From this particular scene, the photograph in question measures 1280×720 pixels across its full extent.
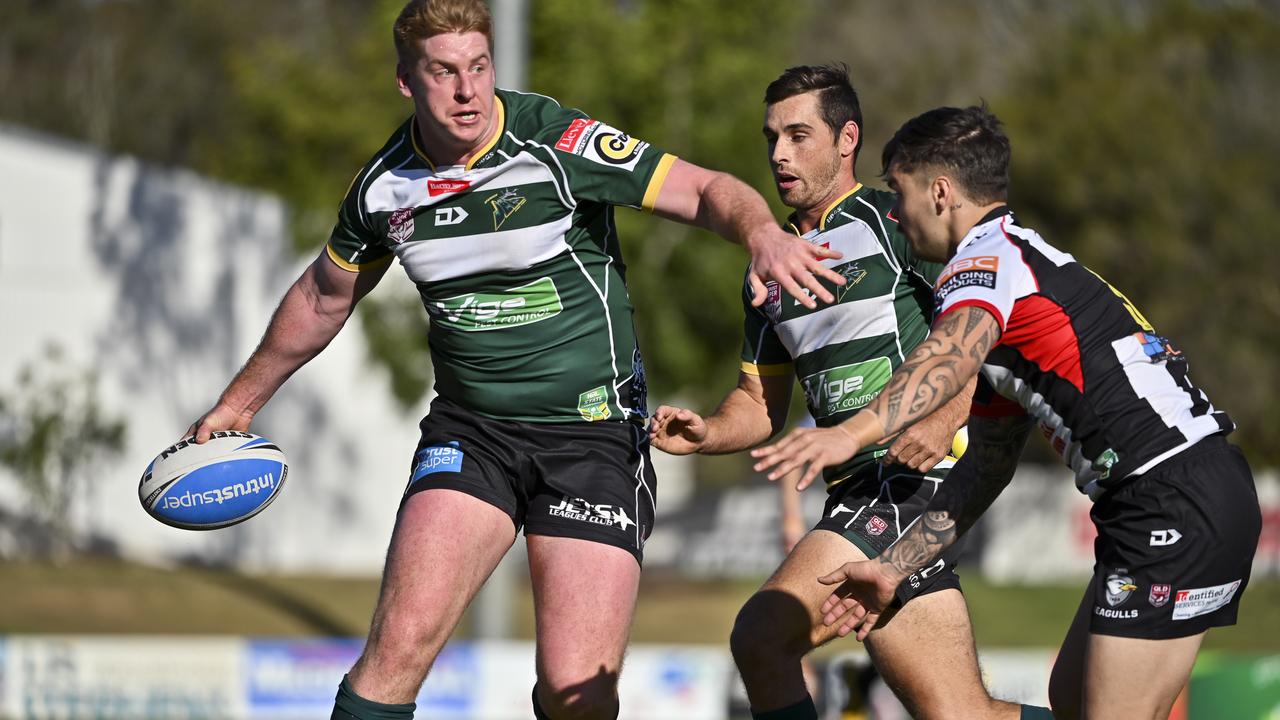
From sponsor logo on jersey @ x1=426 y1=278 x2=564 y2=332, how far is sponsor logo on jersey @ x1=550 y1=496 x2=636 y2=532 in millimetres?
610

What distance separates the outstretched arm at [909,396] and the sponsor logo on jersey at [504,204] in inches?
57.4

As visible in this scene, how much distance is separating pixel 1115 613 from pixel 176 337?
62.4ft

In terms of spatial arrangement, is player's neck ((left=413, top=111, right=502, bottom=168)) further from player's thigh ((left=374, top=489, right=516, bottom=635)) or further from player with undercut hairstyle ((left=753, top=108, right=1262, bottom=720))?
player with undercut hairstyle ((left=753, top=108, right=1262, bottom=720))

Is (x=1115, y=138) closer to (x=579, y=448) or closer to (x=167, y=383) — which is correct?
(x=167, y=383)

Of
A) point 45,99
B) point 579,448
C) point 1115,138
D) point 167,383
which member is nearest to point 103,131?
point 45,99

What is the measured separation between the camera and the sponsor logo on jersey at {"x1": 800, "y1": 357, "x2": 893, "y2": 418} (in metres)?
5.00

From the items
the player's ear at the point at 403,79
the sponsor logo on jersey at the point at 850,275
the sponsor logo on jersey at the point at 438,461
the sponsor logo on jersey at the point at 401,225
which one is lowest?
the sponsor logo on jersey at the point at 438,461

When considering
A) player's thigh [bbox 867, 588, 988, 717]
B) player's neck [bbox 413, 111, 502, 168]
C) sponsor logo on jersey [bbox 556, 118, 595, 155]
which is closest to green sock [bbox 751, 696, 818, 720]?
player's thigh [bbox 867, 588, 988, 717]

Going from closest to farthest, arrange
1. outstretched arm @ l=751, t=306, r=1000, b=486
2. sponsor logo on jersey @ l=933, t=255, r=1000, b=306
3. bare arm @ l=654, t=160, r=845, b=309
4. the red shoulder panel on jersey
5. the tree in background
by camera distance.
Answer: outstretched arm @ l=751, t=306, r=1000, b=486 < bare arm @ l=654, t=160, r=845, b=309 < sponsor logo on jersey @ l=933, t=255, r=1000, b=306 < the red shoulder panel on jersey < the tree in background

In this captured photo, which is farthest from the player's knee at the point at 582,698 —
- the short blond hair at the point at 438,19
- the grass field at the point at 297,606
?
the grass field at the point at 297,606

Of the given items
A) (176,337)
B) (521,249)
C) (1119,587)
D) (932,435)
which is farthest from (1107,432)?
(176,337)

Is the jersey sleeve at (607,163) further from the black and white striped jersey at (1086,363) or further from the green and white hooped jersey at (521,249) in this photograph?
the black and white striped jersey at (1086,363)

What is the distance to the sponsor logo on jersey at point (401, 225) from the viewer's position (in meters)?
4.88

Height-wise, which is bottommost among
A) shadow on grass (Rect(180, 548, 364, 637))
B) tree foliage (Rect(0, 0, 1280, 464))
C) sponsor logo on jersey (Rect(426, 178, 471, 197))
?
shadow on grass (Rect(180, 548, 364, 637))
